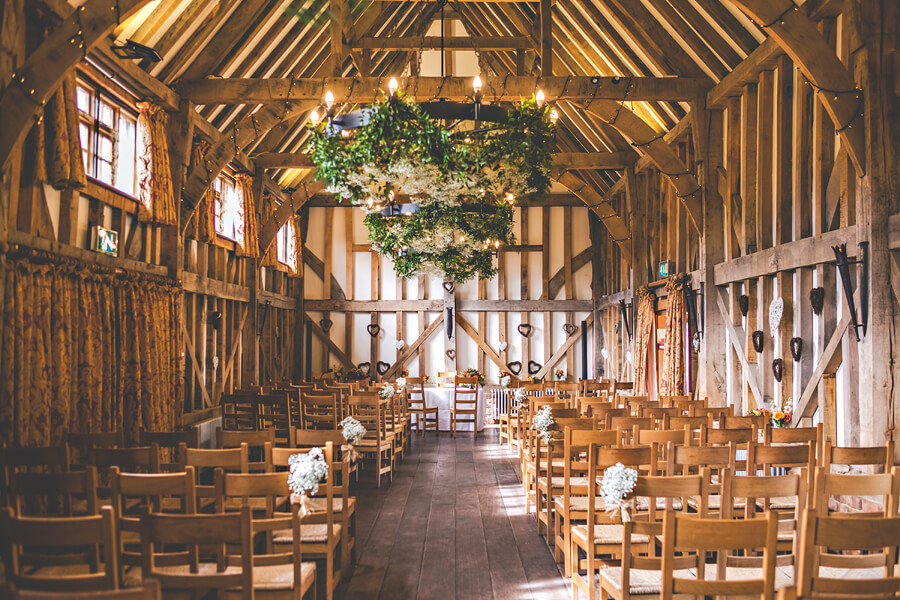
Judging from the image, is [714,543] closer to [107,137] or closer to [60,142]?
[60,142]

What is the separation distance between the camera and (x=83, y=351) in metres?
6.46

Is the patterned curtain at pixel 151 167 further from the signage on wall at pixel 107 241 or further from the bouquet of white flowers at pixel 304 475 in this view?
the bouquet of white flowers at pixel 304 475

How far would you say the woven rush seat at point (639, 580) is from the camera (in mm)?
3387

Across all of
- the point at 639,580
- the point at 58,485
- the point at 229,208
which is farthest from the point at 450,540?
the point at 229,208

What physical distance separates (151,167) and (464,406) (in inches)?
290

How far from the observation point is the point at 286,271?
49.6 feet

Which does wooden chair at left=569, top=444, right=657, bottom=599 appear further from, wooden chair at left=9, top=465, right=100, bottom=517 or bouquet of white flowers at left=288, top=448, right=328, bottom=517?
wooden chair at left=9, top=465, right=100, bottom=517

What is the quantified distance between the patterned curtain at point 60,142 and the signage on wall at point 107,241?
0.86 meters

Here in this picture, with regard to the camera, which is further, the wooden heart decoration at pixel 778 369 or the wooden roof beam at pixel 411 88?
the wooden roof beam at pixel 411 88

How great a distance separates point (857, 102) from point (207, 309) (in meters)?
9.34

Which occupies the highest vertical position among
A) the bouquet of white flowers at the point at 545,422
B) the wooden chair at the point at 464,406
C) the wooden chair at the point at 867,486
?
the wooden chair at the point at 867,486

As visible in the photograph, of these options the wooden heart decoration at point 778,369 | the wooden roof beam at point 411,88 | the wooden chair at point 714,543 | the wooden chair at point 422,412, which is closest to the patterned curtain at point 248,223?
the wooden roof beam at point 411,88

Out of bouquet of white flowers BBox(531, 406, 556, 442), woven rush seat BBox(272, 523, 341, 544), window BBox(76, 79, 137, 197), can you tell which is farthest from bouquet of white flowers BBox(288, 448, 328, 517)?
window BBox(76, 79, 137, 197)

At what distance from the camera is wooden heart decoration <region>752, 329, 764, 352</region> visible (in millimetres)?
7862
